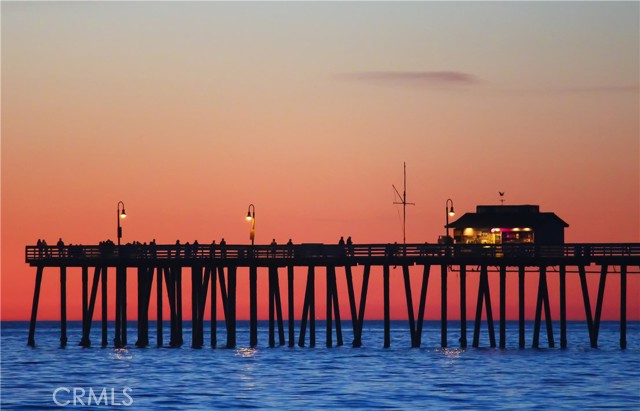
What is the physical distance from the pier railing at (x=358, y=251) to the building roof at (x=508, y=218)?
23.7ft

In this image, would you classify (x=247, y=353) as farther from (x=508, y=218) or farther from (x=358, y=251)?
(x=508, y=218)

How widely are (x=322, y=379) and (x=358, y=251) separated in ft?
43.1

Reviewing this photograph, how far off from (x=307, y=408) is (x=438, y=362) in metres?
22.5

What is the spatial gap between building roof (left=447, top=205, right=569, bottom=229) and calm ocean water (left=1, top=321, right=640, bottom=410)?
23.8 feet

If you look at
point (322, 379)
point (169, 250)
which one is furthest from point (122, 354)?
point (322, 379)

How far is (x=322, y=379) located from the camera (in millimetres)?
73750

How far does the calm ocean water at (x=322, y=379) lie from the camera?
65.3 metres

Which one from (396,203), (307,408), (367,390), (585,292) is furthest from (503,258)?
(307,408)

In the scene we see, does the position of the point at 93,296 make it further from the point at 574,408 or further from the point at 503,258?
the point at 574,408
